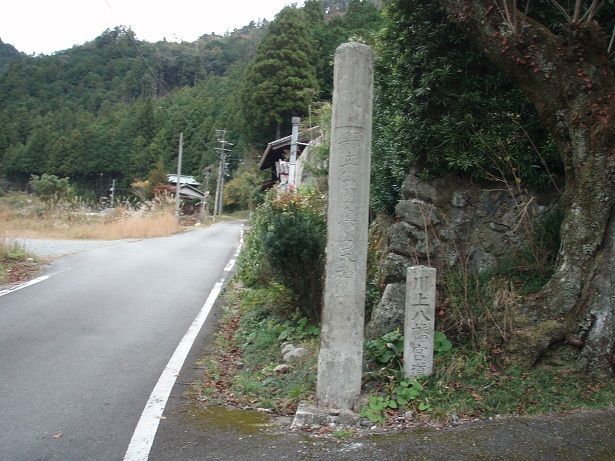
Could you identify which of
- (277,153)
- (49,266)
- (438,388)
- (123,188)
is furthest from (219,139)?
(438,388)

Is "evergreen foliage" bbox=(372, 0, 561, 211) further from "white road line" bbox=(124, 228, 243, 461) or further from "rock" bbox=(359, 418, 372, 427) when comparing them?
"white road line" bbox=(124, 228, 243, 461)

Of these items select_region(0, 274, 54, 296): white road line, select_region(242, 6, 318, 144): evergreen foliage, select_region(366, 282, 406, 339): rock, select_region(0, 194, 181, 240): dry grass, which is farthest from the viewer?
select_region(242, 6, 318, 144): evergreen foliage

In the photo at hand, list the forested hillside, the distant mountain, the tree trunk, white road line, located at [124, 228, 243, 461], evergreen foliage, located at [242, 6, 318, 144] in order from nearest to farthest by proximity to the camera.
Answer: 1. white road line, located at [124, 228, 243, 461]
2. the tree trunk
3. evergreen foliage, located at [242, 6, 318, 144]
4. the forested hillside
5. the distant mountain

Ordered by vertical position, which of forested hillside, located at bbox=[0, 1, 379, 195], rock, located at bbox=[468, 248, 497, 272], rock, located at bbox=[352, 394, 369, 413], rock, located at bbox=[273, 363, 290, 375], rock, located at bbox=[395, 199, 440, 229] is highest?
forested hillside, located at bbox=[0, 1, 379, 195]

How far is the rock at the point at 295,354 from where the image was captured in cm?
560

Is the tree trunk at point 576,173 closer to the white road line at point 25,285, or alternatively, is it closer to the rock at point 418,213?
the rock at point 418,213

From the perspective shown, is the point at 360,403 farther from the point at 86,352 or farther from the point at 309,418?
the point at 86,352

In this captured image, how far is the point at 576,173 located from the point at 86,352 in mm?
5442

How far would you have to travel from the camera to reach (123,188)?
58125 mm

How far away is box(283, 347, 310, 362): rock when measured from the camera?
5598mm

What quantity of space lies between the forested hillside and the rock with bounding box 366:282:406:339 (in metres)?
20.3

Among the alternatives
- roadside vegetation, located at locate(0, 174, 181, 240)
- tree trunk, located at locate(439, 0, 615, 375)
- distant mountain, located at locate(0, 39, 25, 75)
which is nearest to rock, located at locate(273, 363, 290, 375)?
tree trunk, located at locate(439, 0, 615, 375)

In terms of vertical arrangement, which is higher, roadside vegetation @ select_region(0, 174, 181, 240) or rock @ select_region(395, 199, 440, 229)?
rock @ select_region(395, 199, 440, 229)

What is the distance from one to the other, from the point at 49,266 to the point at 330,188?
10.4m
